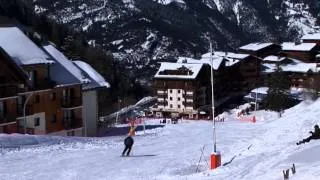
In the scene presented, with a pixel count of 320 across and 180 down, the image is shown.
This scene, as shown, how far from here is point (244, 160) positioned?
2069 cm

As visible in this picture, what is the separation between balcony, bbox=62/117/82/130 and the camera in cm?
4378

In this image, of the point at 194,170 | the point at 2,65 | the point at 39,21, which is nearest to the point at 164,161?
the point at 194,170

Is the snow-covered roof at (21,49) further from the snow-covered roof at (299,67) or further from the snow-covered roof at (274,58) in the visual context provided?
the snow-covered roof at (274,58)

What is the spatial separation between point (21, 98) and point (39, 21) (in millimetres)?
119904

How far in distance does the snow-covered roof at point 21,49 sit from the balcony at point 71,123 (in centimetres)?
451

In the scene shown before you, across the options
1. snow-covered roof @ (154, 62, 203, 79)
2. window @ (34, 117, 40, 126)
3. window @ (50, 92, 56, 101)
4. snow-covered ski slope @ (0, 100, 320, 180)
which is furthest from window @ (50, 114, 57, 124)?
snow-covered roof @ (154, 62, 203, 79)

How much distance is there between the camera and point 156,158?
80.7ft

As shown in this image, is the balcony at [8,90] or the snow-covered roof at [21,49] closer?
the balcony at [8,90]

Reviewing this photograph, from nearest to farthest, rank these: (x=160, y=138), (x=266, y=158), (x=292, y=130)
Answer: (x=266, y=158) → (x=292, y=130) → (x=160, y=138)

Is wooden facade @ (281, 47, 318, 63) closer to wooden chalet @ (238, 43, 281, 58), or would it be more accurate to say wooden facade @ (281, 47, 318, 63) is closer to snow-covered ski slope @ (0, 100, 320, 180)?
wooden chalet @ (238, 43, 281, 58)

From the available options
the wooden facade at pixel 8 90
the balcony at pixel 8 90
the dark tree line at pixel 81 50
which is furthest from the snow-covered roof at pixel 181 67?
the wooden facade at pixel 8 90

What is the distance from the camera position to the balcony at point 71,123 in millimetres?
43781

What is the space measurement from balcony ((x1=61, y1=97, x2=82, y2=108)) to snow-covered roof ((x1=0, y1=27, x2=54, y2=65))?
3440 mm

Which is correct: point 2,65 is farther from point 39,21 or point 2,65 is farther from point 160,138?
point 39,21
